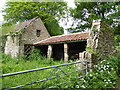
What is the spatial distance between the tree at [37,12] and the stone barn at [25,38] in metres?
2.95

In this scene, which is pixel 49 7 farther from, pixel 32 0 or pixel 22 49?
pixel 22 49

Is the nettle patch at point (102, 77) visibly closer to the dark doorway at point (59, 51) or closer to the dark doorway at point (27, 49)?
the dark doorway at point (59, 51)

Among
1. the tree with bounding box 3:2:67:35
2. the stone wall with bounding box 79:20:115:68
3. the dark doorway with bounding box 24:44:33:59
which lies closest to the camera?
the stone wall with bounding box 79:20:115:68

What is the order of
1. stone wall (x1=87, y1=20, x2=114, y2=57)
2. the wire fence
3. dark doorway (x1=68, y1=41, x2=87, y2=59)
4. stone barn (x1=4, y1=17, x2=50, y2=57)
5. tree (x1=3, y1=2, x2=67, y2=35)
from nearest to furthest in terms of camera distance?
the wire fence, stone wall (x1=87, y1=20, x2=114, y2=57), dark doorway (x1=68, y1=41, x2=87, y2=59), stone barn (x1=4, y1=17, x2=50, y2=57), tree (x1=3, y1=2, x2=67, y2=35)

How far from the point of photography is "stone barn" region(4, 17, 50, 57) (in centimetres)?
1225

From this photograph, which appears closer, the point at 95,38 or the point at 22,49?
the point at 95,38

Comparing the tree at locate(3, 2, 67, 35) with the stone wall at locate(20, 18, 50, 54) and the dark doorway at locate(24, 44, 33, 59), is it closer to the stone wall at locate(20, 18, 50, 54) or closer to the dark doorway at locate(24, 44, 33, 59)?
the stone wall at locate(20, 18, 50, 54)

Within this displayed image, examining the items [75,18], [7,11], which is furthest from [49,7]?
[7,11]

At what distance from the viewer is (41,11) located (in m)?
17.9

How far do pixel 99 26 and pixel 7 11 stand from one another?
15.1 m

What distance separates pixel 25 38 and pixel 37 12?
268 inches

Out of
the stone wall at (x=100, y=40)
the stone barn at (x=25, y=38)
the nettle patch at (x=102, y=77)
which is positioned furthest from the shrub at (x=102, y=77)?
the stone barn at (x=25, y=38)

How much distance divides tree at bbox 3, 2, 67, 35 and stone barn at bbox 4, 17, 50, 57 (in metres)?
2.95

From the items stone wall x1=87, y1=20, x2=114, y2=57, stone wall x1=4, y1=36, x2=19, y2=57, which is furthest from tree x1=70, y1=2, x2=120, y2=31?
stone wall x1=4, y1=36, x2=19, y2=57
